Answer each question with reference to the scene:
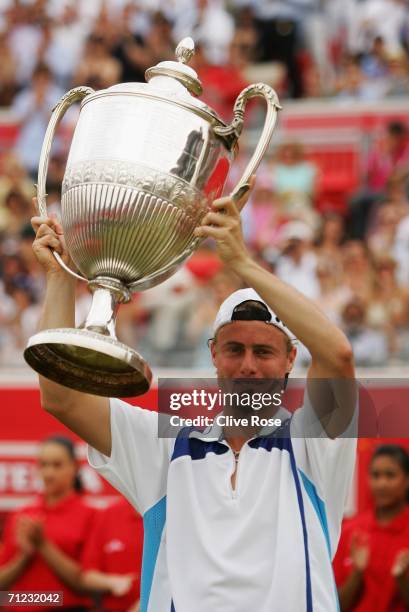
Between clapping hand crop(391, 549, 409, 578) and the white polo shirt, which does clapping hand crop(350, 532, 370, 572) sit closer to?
clapping hand crop(391, 549, 409, 578)

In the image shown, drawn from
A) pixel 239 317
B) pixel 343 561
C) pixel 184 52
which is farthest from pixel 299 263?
pixel 239 317

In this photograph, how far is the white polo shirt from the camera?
2.88m

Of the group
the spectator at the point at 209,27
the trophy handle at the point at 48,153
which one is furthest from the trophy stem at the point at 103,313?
the spectator at the point at 209,27

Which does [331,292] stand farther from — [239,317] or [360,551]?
[239,317]

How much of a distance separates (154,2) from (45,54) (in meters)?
1.03

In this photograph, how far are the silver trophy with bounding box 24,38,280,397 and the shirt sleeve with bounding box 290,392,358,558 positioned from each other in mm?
378

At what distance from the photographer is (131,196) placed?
116 inches

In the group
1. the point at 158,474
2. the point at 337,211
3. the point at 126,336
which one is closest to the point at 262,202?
the point at 337,211

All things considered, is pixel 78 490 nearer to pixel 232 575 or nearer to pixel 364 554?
pixel 364 554

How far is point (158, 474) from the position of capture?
10.3 feet

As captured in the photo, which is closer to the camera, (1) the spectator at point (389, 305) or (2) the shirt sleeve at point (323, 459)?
(2) the shirt sleeve at point (323, 459)

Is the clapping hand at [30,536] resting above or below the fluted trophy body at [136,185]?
below

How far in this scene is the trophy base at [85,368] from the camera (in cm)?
286

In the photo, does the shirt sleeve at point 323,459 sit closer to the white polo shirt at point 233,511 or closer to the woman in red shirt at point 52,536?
the white polo shirt at point 233,511
